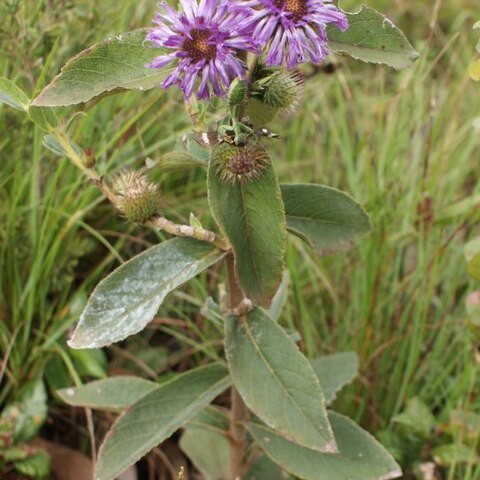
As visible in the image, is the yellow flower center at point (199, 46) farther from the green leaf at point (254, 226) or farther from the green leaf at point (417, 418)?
the green leaf at point (417, 418)

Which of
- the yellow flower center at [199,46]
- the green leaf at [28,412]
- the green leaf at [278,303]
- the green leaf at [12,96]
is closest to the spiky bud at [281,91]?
the yellow flower center at [199,46]

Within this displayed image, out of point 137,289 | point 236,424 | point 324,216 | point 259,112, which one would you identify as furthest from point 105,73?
point 236,424

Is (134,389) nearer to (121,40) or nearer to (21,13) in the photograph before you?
(121,40)

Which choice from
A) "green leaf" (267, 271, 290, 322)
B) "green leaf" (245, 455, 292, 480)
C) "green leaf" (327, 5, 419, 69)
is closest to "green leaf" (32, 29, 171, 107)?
"green leaf" (327, 5, 419, 69)

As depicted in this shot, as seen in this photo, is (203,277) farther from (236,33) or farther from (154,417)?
(236,33)

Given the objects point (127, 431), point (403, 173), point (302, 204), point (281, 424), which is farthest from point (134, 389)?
point (403, 173)

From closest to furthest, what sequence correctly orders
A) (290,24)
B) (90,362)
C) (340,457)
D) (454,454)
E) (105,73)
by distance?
(290,24) < (105,73) < (340,457) < (454,454) < (90,362)
